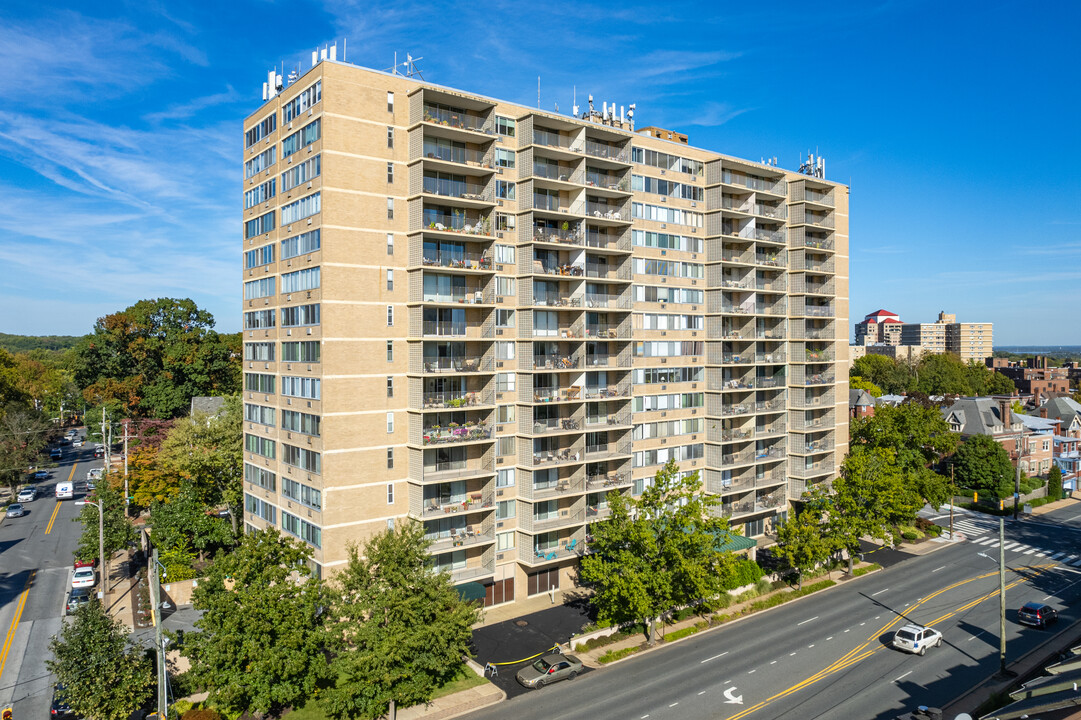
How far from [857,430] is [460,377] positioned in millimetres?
52883

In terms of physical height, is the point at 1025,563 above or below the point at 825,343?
below

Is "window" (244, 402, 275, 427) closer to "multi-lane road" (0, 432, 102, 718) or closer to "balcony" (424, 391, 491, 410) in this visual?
"balcony" (424, 391, 491, 410)

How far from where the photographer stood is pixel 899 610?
48.8 meters

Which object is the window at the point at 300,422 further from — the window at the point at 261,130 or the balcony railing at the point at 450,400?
the window at the point at 261,130

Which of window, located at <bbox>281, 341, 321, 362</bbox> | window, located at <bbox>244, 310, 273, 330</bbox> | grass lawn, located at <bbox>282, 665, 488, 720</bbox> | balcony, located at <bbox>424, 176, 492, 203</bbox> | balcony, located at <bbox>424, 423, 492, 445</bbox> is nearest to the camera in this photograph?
grass lawn, located at <bbox>282, 665, 488, 720</bbox>

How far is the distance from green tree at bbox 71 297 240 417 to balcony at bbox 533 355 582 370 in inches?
2352

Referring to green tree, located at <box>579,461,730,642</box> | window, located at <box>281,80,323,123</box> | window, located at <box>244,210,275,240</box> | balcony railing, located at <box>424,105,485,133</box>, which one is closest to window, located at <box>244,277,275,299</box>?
window, located at <box>244,210,275,240</box>

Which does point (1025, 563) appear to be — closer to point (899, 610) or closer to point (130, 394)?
point (899, 610)

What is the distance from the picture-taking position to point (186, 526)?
57125 millimetres

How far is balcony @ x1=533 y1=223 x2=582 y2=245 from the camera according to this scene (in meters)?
49.6

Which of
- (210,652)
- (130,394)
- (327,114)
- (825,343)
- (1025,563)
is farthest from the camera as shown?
(130,394)

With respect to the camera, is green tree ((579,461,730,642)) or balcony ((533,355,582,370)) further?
balcony ((533,355,582,370))

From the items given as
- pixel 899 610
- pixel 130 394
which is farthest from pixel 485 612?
pixel 130 394

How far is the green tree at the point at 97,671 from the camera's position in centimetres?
3080
